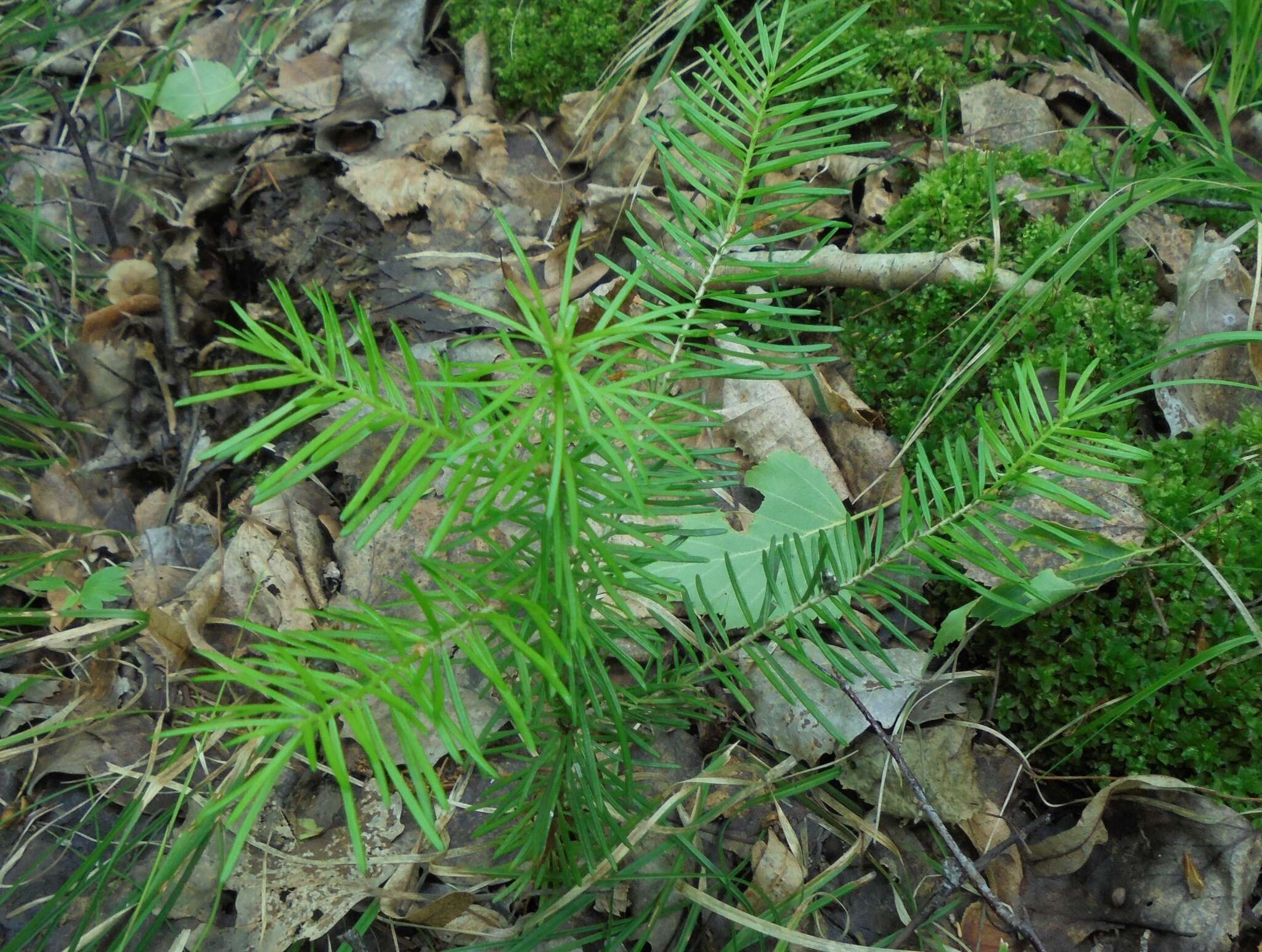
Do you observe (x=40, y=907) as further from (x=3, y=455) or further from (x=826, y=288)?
(x=826, y=288)

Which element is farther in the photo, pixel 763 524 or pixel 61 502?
pixel 61 502

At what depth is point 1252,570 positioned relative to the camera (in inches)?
68.9

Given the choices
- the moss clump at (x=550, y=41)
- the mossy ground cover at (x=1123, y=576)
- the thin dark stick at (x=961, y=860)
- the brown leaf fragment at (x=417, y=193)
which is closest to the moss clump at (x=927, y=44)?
the mossy ground cover at (x=1123, y=576)

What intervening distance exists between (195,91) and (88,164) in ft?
1.84

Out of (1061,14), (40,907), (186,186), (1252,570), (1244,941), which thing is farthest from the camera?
(186,186)

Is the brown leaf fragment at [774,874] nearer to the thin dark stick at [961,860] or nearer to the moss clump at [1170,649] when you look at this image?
the thin dark stick at [961,860]

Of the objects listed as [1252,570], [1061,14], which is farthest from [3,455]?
[1061,14]

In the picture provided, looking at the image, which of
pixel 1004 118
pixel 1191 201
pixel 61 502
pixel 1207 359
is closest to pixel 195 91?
pixel 61 502

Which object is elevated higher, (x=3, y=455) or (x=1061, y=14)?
(x=1061, y=14)

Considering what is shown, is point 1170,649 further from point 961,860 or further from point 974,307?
point 974,307

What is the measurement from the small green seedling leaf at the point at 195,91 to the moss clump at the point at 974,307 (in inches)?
108

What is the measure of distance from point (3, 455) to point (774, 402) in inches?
A: 102

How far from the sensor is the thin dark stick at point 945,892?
4.99 ft

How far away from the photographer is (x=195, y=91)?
136 inches
